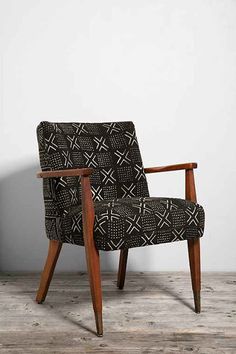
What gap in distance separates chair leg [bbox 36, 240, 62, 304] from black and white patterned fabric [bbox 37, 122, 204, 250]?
0.06m

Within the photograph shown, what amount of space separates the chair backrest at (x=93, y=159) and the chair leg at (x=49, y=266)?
17 cm

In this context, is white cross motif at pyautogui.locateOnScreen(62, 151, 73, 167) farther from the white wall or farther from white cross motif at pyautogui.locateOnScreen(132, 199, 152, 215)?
the white wall

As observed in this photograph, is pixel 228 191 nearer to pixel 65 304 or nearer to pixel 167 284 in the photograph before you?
pixel 167 284

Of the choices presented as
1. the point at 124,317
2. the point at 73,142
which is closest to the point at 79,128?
the point at 73,142

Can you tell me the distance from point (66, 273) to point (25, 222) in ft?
1.36

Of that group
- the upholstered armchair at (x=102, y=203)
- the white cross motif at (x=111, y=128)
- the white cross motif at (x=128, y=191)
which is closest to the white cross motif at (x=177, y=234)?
the upholstered armchair at (x=102, y=203)

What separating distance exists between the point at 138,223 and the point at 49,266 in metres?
0.60

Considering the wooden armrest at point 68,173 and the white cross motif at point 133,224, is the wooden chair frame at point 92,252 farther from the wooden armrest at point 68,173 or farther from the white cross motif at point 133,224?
the white cross motif at point 133,224

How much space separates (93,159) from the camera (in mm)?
2412

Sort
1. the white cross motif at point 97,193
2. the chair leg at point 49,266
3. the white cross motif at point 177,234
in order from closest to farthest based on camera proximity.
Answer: the white cross motif at point 177,234
the chair leg at point 49,266
the white cross motif at point 97,193

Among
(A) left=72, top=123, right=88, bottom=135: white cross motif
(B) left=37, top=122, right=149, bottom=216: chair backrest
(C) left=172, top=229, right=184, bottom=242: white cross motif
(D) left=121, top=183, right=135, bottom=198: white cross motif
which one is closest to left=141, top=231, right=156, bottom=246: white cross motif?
(C) left=172, top=229, right=184, bottom=242: white cross motif

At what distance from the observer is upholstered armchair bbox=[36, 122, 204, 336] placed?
1.86 m

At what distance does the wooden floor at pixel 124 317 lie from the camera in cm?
176

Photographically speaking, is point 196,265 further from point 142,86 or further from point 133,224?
point 142,86
